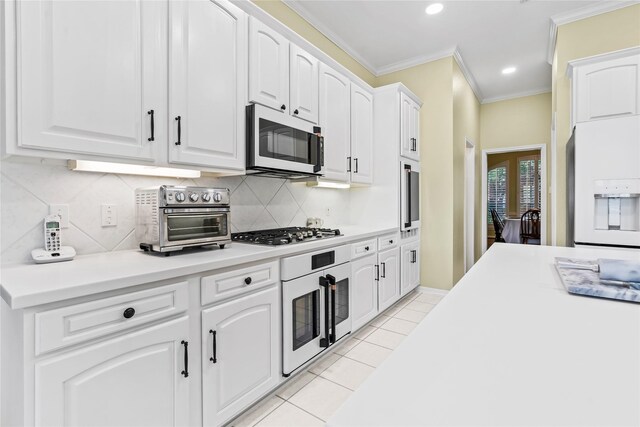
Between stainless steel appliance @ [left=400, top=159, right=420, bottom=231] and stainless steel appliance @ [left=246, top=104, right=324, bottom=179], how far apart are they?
1.22 metres

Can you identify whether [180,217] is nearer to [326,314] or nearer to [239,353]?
[239,353]

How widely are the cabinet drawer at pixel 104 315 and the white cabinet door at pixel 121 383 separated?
0.05m

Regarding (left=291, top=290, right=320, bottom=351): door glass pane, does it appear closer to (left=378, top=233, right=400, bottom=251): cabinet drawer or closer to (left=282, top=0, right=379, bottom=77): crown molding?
(left=378, top=233, right=400, bottom=251): cabinet drawer

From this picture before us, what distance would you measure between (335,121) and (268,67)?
0.90 m

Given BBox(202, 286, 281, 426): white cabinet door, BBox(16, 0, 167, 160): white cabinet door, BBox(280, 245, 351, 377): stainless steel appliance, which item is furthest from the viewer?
BBox(280, 245, 351, 377): stainless steel appliance

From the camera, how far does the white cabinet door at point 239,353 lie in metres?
1.40

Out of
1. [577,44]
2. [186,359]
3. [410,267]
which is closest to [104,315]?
[186,359]

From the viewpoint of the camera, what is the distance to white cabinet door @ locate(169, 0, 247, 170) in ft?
5.14

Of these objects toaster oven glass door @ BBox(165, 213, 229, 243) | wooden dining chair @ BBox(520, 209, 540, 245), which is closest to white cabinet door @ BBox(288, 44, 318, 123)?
toaster oven glass door @ BBox(165, 213, 229, 243)

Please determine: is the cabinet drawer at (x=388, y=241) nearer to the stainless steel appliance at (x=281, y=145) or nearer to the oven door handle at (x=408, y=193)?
the oven door handle at (x=408, y=193)

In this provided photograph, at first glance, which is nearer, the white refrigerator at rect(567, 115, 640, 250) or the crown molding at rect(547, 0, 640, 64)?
the white refrigerator at rect(567, 115, 640, 250)

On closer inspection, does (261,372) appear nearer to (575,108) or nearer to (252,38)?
(252,38)

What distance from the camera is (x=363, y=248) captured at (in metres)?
2.62

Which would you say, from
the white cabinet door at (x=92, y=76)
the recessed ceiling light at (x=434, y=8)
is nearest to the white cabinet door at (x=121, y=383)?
the white cabinet door at (x=92, y=76)
